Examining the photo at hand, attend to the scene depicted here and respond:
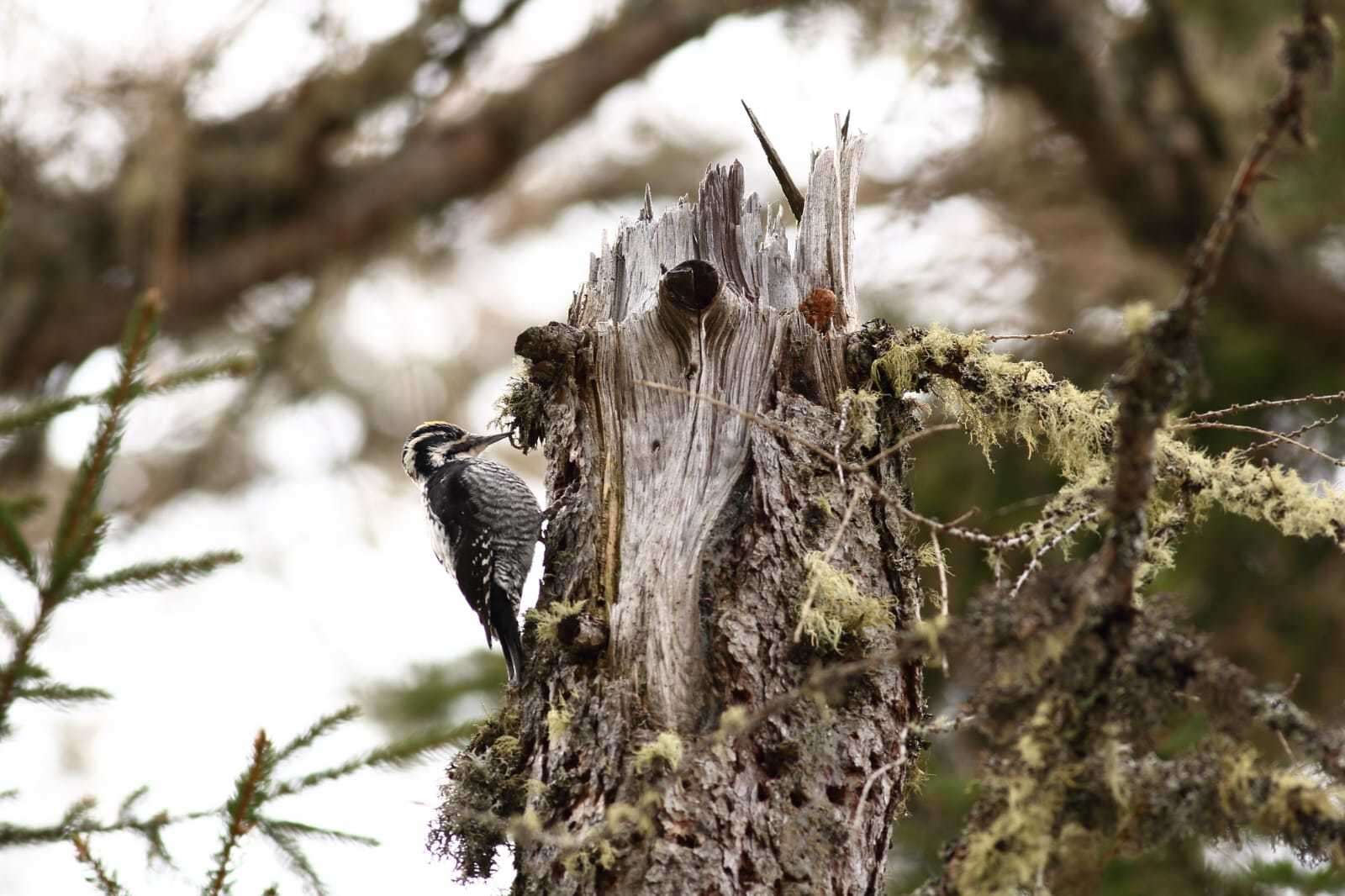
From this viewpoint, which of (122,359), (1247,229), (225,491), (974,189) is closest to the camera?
(122,359)

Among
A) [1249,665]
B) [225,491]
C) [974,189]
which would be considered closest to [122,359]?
[974,189]

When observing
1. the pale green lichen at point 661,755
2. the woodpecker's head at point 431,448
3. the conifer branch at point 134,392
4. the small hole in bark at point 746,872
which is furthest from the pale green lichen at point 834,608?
the woodpecker's head at point 431,448

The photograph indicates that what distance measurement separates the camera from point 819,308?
9.61ft

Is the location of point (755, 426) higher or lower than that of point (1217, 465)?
higher

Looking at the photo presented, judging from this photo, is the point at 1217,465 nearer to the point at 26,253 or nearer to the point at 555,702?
the point at 555,702

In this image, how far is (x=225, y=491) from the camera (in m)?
10.1

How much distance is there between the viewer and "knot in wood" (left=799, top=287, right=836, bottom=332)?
2920 mm

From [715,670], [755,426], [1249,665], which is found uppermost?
[1249,665]

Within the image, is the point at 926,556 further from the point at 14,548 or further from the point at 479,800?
the point at 14,548

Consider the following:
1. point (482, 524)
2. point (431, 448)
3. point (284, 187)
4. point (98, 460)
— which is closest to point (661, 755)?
point (98, 460)

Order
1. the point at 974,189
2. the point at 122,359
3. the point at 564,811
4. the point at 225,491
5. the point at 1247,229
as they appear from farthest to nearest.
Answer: the point at 225,491 → the point at 974,189 → the point at 1247,229 → the point at 564,811 → the point at 122,359

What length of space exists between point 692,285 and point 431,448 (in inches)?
100

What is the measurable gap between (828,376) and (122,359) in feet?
4.74

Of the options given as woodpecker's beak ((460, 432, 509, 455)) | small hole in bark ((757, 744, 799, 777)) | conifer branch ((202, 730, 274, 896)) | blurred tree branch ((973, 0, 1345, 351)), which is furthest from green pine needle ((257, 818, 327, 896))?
blurred tree branch ((973, 0, 1345, 351))
